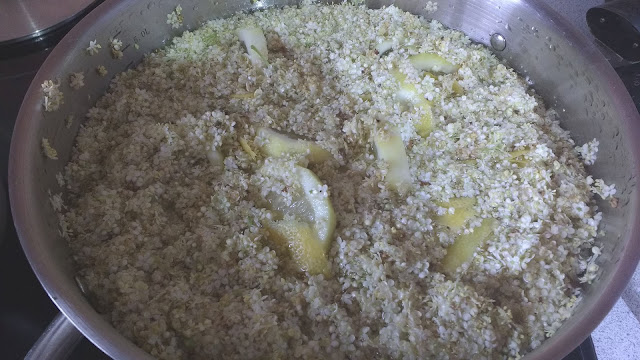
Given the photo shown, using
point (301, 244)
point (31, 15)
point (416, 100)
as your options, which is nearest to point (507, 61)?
point (416, 100)

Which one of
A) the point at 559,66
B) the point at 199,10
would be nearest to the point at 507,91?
the point at 559,66

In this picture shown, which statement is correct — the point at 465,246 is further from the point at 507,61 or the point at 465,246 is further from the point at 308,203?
the point at 507,61

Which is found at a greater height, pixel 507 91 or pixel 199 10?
pixel 199 10

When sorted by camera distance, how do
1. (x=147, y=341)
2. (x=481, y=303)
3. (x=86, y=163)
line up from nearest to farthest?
(x=147, y=341) < (x=481, y=303) < (x=86, y=163)

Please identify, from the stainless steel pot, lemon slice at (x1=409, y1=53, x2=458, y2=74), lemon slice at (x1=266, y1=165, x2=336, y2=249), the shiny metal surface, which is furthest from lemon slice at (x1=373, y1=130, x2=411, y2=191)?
the shiny metal surface

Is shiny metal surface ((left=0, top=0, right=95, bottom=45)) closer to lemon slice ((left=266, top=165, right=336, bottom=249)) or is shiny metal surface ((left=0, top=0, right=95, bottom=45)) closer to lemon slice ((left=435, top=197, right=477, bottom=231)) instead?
lemon slice ((left=266, top=165, right=336, bottom=249))

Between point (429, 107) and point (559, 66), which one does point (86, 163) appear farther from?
point (559, 66)

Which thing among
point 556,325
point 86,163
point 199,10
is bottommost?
point 556,325

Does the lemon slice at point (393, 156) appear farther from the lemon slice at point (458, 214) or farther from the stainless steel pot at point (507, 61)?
the stainless steel pot at point (507, 61)
